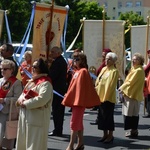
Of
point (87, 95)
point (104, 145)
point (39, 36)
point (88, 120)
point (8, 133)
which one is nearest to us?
point (8, 133)

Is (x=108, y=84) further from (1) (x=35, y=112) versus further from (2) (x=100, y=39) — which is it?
(2) (x=100, y=39)

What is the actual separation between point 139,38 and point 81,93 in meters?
5.97

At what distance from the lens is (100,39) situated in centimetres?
1340

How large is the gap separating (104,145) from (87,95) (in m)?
1.32

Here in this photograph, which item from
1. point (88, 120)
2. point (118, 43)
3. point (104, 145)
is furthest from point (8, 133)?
point (118, 43)

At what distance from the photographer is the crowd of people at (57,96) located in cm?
712

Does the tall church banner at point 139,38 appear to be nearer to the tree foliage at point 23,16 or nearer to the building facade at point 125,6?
the tree foliage at point 23,16

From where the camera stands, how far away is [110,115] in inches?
376

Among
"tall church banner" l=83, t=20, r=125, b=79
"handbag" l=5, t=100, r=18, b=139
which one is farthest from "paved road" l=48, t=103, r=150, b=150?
"tall church banner" l=83, t=20, r=125, b=79

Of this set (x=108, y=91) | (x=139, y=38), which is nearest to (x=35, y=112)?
(x=108, y=91)

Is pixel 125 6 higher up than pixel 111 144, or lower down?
higher up

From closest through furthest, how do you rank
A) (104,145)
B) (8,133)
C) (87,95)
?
(8,133) → (87,95) → (104,145)

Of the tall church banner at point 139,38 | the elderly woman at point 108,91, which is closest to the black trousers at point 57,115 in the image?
the elderly woman at point 108,91

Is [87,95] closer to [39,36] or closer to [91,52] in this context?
[39,36]
